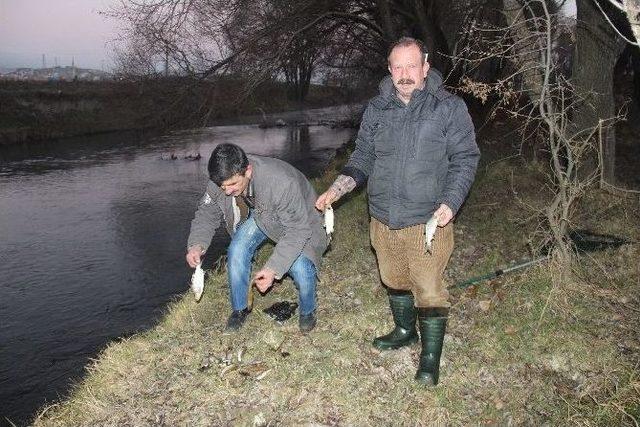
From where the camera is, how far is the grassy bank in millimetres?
3443

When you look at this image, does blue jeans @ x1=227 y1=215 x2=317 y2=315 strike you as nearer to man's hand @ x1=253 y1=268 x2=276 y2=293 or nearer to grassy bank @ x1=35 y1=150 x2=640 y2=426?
man's hand @ x1=253 y1=268 x2=276 y2=293

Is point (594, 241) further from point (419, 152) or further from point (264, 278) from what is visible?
point (264, 278)

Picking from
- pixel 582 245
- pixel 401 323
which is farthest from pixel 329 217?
pixel 582 245

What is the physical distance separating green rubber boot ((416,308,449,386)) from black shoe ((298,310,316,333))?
1160 millimetres

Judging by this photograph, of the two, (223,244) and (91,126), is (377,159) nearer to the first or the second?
(223,244)

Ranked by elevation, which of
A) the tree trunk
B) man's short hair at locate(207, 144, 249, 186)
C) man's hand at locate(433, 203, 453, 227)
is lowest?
man's hand at locate(433, 203, 453, 227)

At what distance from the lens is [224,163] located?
11.5ft

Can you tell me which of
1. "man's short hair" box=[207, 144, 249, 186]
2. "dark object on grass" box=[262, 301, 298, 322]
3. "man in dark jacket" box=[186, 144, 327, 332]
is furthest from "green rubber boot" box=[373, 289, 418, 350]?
"man's short hair" box=[207, 144, 249, 186]

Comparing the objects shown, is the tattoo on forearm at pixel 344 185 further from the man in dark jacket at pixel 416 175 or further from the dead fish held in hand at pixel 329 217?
the dead fish held in hand at pixel 329 217

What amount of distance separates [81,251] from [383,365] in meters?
7.71

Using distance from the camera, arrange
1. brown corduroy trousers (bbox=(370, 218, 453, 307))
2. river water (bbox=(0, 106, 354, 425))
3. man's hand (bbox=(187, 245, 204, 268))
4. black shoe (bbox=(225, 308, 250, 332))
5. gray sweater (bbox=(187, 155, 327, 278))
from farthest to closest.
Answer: river water (bbox=(0, 106, 354, 425)) < black shoe (bbox=(225, 308, 250, 332)) < man's hand (bbox=(187, 245, 204, 268)) < gray sweater (bbox=(187, 155, 327, 278)) < brown corduroy trousers (bbox=(370, 218, 453, 307))

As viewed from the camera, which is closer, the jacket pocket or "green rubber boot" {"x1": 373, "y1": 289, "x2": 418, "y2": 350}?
the jacket pocket

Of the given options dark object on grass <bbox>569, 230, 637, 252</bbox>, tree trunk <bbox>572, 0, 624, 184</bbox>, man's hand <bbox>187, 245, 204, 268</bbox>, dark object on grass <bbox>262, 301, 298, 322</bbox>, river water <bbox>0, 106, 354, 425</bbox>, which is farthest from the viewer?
tree trunk <bbox>572, 0, 624, 184</bbox>

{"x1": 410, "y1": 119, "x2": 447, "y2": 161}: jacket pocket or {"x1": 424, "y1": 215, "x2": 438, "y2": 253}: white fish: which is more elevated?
{"x1": 410, "y1": 119, "x2": 447, "y2": 161}: jacket pocket
